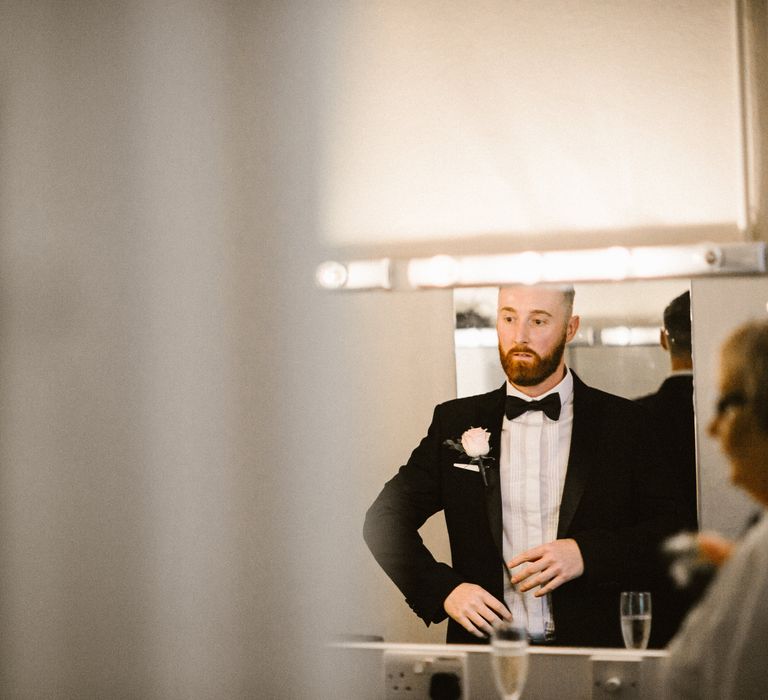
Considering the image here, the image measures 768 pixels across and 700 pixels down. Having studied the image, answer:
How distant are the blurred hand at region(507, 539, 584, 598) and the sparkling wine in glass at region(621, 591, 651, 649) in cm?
10

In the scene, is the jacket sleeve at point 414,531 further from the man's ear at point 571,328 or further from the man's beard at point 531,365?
the man's ear at point 571,328

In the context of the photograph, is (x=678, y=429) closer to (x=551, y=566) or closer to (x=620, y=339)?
(x=620, y=339)

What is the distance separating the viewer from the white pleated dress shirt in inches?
61.1

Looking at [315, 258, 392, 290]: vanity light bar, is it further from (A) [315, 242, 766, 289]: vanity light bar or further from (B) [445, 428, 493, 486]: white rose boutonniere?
(B) [445, 428, 493, 486]: white rose boutonniere

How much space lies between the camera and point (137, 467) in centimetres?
185

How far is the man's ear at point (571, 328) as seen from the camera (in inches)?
62.1

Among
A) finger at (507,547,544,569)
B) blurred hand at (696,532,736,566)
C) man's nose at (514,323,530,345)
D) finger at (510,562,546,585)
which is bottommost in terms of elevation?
finger at (510,562,546,585)

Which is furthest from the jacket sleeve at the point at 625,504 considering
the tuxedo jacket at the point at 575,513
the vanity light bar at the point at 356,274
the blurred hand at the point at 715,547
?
the vanity light bar at the point at 356,274

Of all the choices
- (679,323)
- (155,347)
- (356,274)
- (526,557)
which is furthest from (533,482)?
(155,347)

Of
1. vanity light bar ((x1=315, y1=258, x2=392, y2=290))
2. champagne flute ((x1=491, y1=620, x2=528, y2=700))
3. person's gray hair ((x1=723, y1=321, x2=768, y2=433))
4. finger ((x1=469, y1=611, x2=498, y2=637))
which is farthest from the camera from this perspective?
vanity light bar ((x1=315, y1=258, x2=392, y2=290))

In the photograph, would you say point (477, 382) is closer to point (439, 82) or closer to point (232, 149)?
point (439, 82)

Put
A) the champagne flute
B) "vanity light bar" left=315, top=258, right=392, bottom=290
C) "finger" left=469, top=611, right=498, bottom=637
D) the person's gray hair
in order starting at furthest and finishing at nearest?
"vanity light bar" left=315, top=258, right=392, bottom=290
"finger" left=469, top=611, right=498, bottom=637
the champagne flute
the person's gray hair

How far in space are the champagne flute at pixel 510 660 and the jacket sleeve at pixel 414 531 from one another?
151 millimetres

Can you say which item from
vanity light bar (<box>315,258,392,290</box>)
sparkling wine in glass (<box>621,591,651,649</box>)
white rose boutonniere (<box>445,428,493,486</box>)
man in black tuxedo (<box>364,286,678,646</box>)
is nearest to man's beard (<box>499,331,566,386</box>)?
man in black tuxedo (<box>364,286,678,646</box>)
